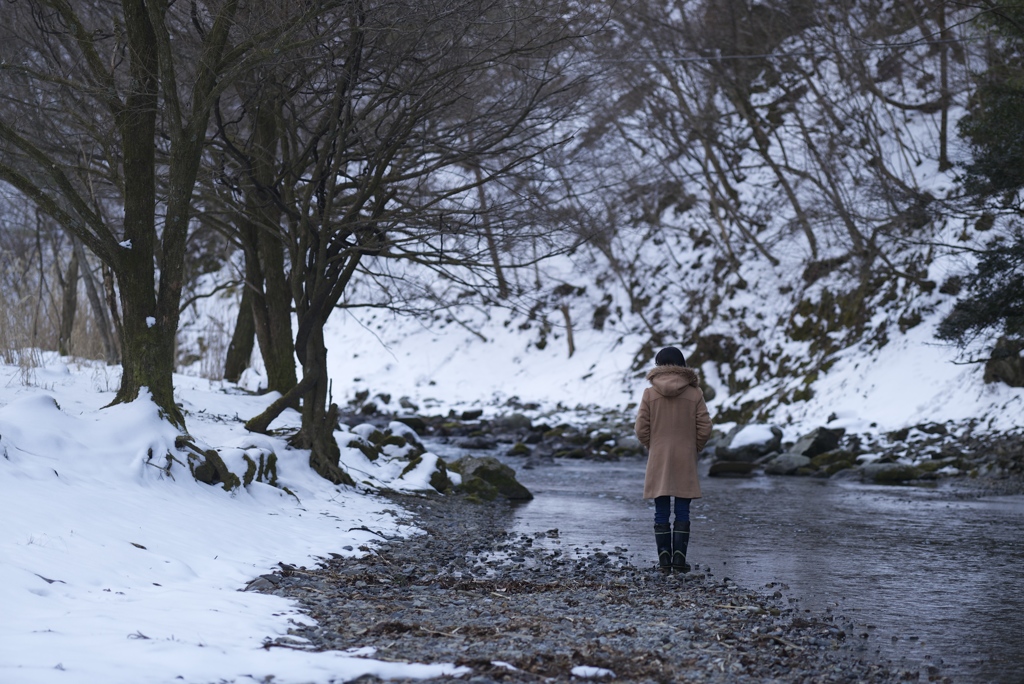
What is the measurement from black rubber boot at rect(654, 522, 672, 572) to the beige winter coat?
26 centimetres

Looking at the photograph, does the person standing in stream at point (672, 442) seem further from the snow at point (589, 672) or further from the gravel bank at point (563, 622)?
the snow at point (589, 672)

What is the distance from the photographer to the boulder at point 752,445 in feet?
62.3

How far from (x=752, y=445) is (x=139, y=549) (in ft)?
50.4

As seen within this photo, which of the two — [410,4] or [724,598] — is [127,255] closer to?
[410,4]

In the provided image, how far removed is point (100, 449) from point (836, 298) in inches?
834

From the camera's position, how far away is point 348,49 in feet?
29.1

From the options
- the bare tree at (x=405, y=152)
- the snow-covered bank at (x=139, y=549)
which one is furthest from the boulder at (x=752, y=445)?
the snow-covered bank at (x=139, y=549)

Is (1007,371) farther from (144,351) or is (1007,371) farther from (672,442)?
(144,351)

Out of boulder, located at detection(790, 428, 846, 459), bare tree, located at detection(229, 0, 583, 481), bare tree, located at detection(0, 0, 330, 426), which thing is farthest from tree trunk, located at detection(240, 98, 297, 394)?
boulder, located at detection(790, 428, 846, 459)

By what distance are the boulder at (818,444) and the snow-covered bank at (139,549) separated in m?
11.2

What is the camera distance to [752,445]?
19047mm

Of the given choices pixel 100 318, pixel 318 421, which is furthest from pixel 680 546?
pixel 100 318

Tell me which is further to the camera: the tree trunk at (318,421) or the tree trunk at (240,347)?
the tree trunk at (240,347)

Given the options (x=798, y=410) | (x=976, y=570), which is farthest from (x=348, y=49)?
(x=798, y=410)
